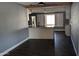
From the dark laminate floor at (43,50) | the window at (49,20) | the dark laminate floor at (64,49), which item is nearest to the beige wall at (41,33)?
the dark laminate floor at (64,49)

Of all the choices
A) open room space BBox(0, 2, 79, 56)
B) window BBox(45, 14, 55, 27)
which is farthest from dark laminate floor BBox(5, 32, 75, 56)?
window BBox(45, 14, 55, 27)

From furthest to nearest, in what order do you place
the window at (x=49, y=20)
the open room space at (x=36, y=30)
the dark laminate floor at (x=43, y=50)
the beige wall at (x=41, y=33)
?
the window at (x=49, y=20)
the beige wall at (x=41, y=33)
the open room space at (x=36, y=30)
the dark laminate floor at (x=43, y=50)

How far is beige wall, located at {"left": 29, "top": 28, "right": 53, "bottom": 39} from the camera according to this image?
27.8ft

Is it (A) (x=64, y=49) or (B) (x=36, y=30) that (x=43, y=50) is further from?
(B) (x=36, y=30)

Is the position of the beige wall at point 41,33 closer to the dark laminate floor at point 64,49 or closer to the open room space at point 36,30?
the open room space at point 36,30

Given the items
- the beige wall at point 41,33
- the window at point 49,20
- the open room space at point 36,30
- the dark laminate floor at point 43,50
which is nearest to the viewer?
the dark laminate floor at point 43,50

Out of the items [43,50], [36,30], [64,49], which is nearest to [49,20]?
[36,30]

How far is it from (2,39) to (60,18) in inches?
391

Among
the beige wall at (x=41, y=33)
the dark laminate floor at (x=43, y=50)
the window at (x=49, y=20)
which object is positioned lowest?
the dark laminate floor at (x=43, y=50)

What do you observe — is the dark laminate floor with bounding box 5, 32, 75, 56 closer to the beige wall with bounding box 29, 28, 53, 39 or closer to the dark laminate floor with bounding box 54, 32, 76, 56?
the dark laminate floor with bounding box 54, 32, 76, 56

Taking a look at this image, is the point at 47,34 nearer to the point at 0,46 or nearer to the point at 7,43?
the point at 7,43

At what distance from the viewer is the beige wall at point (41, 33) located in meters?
8.46

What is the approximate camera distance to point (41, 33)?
8547mm

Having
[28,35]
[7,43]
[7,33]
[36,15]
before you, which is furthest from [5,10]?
[36,15]
